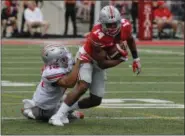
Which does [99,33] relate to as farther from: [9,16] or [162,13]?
[162,13]

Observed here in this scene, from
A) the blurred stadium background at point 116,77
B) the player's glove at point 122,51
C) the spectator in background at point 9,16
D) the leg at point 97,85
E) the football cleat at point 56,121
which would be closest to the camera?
the player's glove at point 122,51

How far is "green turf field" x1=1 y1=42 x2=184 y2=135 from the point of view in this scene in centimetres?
964

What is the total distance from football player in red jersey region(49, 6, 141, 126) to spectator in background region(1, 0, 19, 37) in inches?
751

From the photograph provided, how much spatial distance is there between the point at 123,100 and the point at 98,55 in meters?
3.38

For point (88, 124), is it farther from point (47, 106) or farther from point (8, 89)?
point (8, 89)

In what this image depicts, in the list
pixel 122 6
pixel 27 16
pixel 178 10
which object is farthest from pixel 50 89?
pixel 178 10

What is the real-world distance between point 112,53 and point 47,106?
1.08m

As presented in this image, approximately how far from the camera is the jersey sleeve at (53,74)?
985 cm

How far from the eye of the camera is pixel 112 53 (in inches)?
387

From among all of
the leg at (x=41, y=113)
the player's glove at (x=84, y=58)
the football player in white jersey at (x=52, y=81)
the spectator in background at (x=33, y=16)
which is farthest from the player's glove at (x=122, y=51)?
the spectator in background at (x=33, y=16)

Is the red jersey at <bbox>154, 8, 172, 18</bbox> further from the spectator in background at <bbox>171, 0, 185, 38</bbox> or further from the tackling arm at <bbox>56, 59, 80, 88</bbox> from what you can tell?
the tackling arm at <bbox>56, 59, 80, 88</bbox>

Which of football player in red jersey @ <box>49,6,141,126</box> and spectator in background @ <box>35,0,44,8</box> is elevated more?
football player in red jersey @ <box>49,6,141,126</box>

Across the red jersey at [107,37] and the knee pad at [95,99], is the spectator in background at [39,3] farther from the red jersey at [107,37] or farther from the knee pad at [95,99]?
the red jersey at [107,37]

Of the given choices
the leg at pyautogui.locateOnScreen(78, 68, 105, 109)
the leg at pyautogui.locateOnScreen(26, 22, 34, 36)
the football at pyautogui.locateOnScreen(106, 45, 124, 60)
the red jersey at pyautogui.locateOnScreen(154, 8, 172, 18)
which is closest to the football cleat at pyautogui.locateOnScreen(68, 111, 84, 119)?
the leg at pyautogui.locateOnScreen(78, 68, 105, 109)
